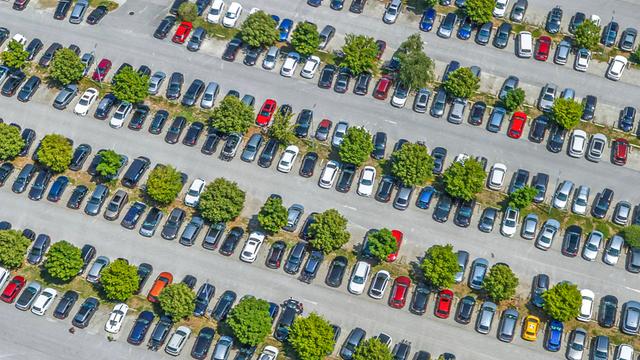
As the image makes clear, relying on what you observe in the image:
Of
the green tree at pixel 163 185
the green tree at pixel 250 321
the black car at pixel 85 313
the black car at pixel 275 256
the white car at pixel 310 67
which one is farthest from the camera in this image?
the white car at pixel 310 67

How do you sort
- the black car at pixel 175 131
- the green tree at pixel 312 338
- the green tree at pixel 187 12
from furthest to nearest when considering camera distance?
the green tree at pixel 187 12, the black car at pixel 175 131, the green tree at pixel 312 338

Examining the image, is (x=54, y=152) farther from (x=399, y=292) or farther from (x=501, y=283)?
(x=501, y=283)

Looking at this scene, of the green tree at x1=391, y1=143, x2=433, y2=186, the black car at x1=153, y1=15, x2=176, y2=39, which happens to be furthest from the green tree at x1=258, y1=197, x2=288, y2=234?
the black car at x1=153, y1=15, x2=176, y2=39

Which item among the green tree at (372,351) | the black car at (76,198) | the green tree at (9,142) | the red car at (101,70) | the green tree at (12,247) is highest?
the red car at (101,70)

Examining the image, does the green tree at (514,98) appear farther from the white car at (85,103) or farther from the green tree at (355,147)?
the white car at (85,103)

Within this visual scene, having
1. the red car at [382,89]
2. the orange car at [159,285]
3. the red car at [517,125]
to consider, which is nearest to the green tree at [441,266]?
the red car at [517,125]

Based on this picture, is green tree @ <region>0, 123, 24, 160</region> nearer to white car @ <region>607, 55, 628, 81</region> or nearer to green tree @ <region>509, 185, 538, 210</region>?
green tree @ <region>509, 185, 538, 210</region>

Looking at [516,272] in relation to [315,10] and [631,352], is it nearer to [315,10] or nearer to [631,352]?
[631,352]
